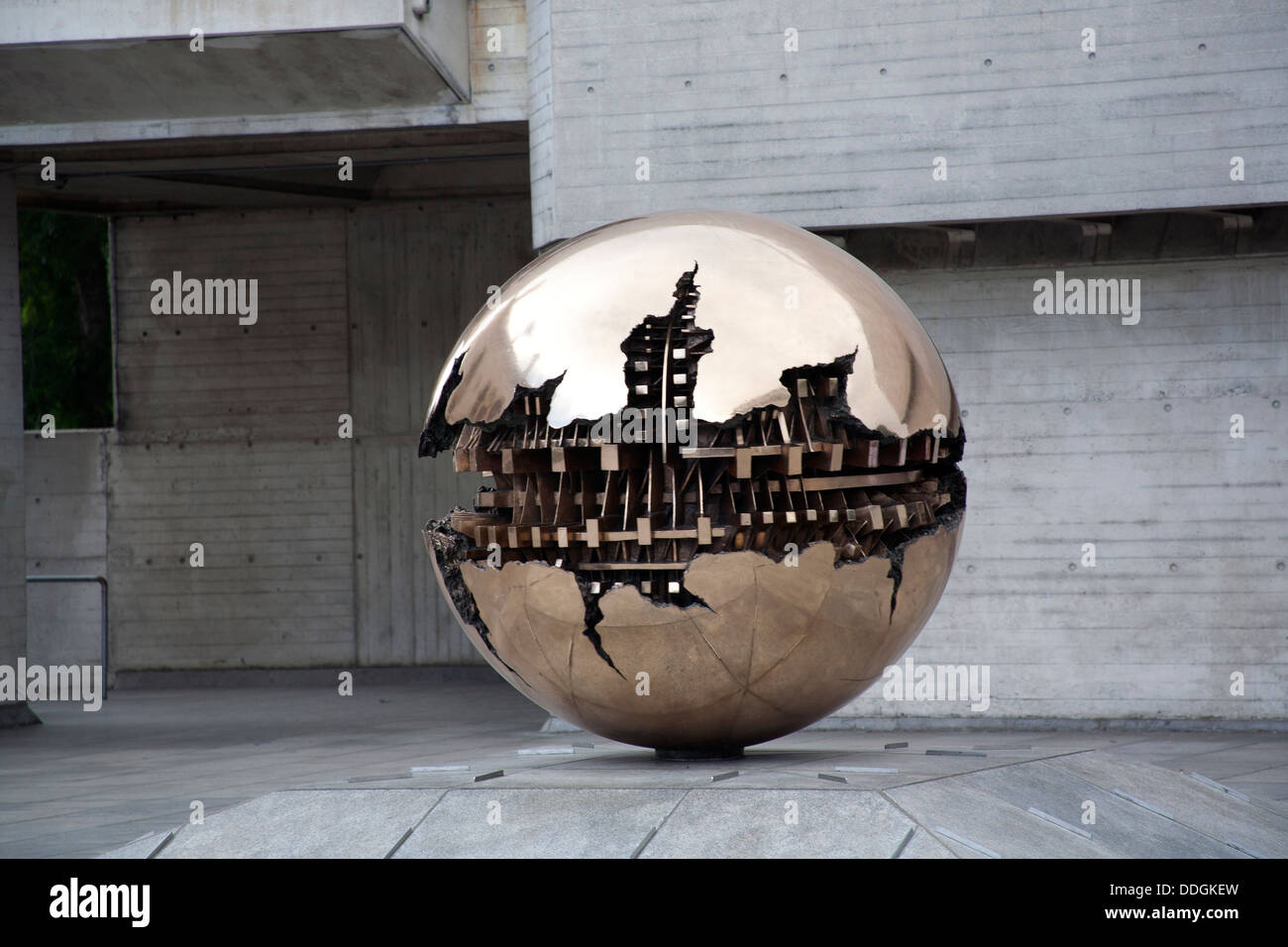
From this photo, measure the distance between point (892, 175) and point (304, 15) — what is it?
16.2ft

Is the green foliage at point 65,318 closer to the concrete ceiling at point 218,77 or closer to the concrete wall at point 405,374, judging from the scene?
the concrete wall at point 405,374

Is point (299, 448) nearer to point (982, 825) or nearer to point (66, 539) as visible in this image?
point (66, 539)

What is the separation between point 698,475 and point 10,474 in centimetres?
1143

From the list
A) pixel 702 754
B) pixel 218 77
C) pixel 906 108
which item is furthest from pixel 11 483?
pixel 702 754

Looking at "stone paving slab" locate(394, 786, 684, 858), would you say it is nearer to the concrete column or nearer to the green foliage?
the concrete column

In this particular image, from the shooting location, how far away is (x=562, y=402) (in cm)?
577

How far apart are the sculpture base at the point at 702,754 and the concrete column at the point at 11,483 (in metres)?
10.5

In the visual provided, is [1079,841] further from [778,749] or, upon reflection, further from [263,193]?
[263,193]

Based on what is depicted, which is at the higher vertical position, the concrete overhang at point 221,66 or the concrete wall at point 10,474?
the concrete overhang at point 221,66

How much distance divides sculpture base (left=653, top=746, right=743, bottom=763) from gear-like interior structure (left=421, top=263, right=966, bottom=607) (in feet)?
3.22

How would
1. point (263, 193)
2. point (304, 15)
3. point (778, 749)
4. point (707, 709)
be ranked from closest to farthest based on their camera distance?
point (707, 709) → point (778, 749) → point (304, 15) → point (263, 193)

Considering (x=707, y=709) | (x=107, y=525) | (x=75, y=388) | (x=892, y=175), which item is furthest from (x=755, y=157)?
(x=75, y=388)

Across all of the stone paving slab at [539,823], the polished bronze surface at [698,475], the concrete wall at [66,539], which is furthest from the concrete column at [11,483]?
the stone paving slab at [539,823]

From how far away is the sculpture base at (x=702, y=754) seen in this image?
6.47 meters
